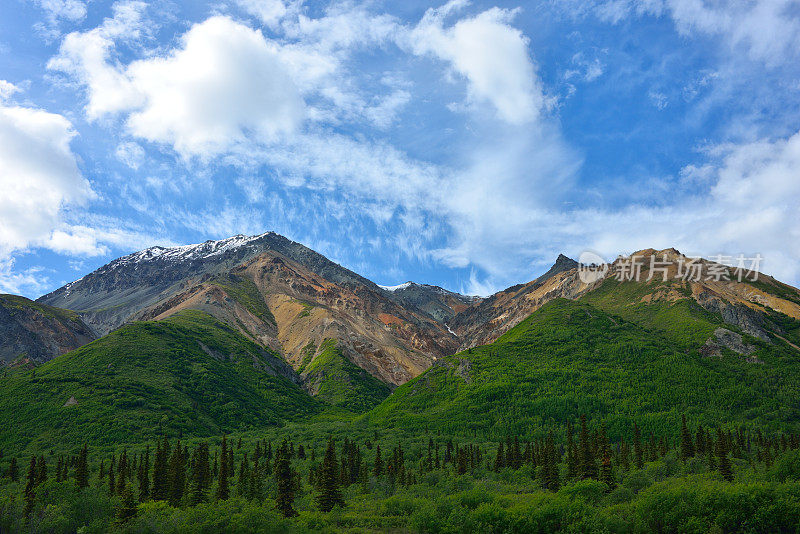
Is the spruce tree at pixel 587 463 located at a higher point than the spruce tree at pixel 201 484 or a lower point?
higher

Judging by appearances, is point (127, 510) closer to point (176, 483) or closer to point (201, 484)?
point (176, 483)

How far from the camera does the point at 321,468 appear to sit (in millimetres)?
121625

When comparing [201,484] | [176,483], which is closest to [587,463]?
[201,484]

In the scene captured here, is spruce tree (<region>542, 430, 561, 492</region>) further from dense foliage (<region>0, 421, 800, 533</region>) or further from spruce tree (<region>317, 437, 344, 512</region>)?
spruce tree (<region>317, 437, 344, 512</region>)

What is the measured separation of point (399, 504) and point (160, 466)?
144ft

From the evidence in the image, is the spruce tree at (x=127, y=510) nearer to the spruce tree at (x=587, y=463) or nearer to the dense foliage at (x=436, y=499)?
the dense foliage at (x=436, y=499)

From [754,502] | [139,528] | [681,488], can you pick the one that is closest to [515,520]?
[681,488]

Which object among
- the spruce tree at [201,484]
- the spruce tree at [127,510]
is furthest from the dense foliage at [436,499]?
the spruce tree at [201,484]

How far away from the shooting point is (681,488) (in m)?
77.1

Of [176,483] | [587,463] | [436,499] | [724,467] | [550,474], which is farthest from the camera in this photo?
[550,474]

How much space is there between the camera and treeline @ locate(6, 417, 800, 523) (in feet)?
285

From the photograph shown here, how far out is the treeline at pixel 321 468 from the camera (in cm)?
8688

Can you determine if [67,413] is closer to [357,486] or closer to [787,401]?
[357,486]

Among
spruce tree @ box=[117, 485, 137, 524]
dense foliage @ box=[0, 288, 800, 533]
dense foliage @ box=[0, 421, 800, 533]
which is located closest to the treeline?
spruce tree @ box=[117, 485, 137, 524]
